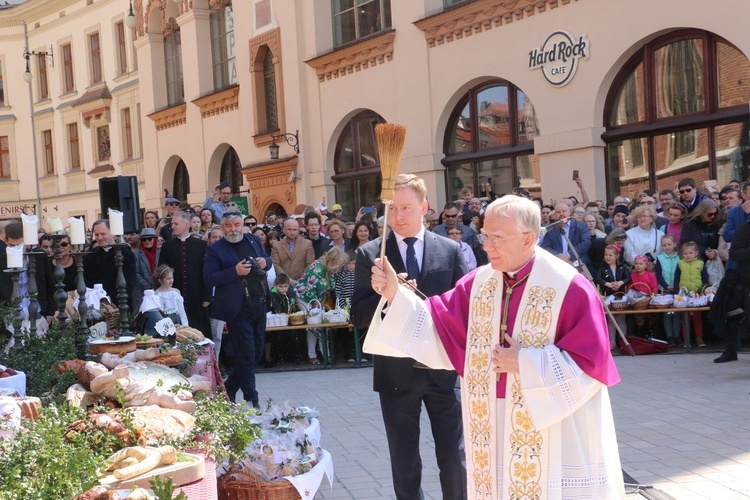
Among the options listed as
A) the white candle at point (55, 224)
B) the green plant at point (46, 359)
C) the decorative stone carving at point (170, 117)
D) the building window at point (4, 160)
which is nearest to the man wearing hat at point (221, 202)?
the white candle at point (55, 224)

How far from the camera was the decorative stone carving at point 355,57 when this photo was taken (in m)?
19.9

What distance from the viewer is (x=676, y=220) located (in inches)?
475

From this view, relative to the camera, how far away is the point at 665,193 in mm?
12734

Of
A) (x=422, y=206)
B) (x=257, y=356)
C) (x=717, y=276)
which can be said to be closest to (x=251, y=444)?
(x=422, y=206)

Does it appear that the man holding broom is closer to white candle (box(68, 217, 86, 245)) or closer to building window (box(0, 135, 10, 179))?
white candle (box(68, 217, 86, 245))

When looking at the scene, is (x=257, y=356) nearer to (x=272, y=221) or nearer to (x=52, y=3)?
(x=272, y=221)

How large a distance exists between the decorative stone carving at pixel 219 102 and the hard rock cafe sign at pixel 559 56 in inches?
446

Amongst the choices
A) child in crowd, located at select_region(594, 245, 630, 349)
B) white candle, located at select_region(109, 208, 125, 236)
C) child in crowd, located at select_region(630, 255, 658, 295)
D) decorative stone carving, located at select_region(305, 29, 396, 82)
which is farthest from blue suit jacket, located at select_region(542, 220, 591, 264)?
decorative stone carving, located at select_region(305, 29, 396, 82)

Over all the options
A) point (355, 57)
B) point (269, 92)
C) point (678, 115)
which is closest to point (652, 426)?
point (678, 115)

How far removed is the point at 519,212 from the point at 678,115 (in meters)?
11.6

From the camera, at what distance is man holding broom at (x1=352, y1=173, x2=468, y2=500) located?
494 cm

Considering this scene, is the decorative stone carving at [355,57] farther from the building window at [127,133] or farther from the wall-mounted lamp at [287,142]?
the building window at [127,133]

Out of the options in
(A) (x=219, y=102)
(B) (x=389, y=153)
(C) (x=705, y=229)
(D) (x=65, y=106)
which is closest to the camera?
(B) (x=389, y=153)

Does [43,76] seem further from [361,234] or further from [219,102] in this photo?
[361,234]
